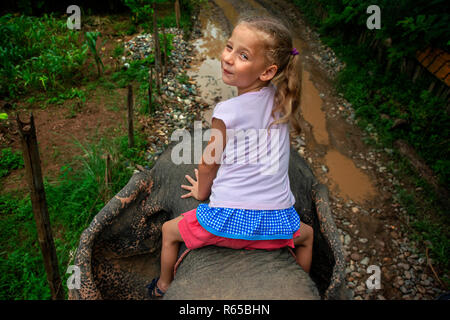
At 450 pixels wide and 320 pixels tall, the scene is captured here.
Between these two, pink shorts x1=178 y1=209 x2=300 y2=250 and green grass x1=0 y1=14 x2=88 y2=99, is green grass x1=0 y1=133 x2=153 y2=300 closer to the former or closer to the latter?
pink shorts x1=178 y1=209 x2=300 y2=250

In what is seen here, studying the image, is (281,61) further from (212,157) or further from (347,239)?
(347,239)

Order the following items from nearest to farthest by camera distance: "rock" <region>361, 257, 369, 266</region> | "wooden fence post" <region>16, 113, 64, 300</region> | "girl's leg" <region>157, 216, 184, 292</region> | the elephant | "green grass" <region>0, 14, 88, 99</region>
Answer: "wooden fence post" <region>16, 113, 64, 300</region>
the elephant
"girl's leg" <region>157, 216, 184, 292</region>
"rock" <region>361, 257, 369, 266</region>
"green grass" <region>0, 14, 88, 99</region>

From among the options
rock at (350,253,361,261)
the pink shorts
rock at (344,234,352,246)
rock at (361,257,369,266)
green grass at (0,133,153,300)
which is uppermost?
the pink shorts

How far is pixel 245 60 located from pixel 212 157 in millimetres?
506

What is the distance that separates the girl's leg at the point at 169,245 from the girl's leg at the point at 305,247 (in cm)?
65

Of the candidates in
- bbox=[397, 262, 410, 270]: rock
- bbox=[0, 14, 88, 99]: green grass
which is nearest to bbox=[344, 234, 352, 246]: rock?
bbox=[397, 262, 410, 270]: rock

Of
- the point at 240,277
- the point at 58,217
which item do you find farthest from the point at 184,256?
the point at 58,217

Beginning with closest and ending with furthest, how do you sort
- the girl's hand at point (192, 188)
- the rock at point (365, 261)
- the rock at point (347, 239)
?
the girl's hand at point (192, 188), the rock at point (365, 261), the rock at point (347, 239)

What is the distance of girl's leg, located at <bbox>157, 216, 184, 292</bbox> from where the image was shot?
5.77ft

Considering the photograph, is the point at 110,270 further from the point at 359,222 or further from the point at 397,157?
the point at 397,157

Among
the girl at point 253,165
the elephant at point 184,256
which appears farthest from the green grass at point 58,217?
the girl at point 253,165

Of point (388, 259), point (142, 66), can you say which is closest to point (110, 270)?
point (388, 259)

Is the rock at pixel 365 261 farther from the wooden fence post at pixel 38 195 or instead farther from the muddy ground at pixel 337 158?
the wooden fence post at pixel 38 195

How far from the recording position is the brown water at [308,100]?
4090 millimetres
